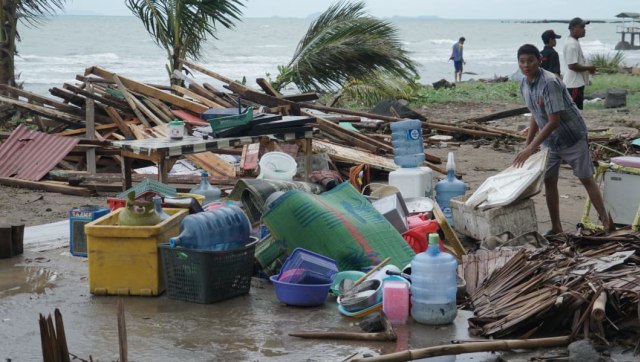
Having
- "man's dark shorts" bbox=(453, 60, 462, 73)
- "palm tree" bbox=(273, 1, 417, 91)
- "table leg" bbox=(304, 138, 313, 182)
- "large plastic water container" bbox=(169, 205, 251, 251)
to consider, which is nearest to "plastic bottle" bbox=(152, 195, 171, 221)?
"large plastic water container" bbox=(169, 205, 251, 251)

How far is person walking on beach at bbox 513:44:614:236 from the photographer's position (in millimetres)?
7824

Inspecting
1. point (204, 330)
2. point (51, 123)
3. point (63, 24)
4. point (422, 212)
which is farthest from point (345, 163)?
point (63, 24)

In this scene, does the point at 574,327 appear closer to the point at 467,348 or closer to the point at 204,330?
the point at 467,348

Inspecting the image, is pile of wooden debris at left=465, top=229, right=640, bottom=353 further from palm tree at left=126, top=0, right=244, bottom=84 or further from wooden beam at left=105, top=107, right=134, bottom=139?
palm tree at left=126, top=0, right=244, bottom=84

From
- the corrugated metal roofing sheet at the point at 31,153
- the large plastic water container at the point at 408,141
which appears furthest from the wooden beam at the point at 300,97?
the large plastic water container at the point at 408,141

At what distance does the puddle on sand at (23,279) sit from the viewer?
6934 mm

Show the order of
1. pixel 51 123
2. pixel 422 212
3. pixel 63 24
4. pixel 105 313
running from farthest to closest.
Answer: pixel 63 24 < pixel 51 123 < pixel 422 212 < pixel 105 313

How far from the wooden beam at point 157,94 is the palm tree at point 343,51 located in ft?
14.4

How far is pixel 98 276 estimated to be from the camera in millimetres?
6750

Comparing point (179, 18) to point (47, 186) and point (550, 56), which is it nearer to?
point (47, 186)

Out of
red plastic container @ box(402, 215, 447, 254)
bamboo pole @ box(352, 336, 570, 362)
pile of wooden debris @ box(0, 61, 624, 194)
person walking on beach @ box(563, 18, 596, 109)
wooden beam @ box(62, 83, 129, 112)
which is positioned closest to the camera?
bamboo pole @ box(352, 336, 570, 362)

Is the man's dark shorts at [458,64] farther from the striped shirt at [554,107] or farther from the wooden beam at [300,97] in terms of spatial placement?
the striped shirt at [554,107]

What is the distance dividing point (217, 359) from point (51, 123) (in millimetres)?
9093

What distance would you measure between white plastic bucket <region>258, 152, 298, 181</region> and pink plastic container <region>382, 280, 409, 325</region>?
3135 millimetres
